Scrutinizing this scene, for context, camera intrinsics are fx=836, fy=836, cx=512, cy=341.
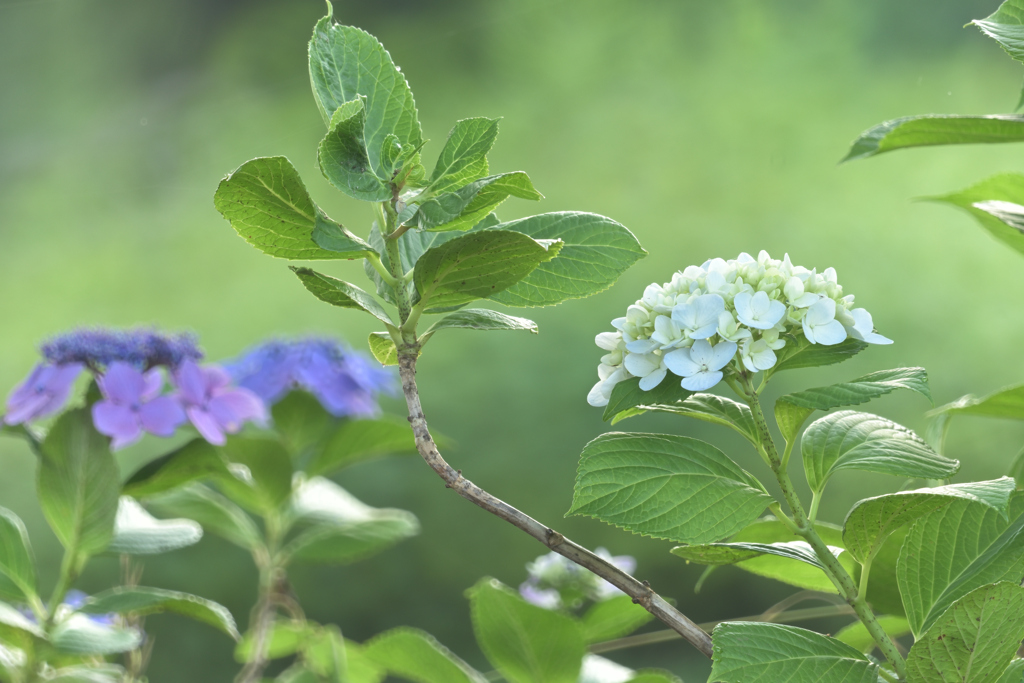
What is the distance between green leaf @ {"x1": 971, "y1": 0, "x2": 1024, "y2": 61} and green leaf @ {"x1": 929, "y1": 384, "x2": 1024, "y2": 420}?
112 mm

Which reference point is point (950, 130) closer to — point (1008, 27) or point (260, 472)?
point (1008, 27)

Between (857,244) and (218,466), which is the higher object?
(857,244)

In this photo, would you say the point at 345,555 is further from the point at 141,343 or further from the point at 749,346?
the point at 749,346

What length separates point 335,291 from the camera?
0.73ft

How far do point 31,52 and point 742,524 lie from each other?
8.58 feet

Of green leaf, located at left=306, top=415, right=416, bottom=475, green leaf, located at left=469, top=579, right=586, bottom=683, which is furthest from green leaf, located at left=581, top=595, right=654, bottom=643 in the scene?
green leaf, located at left=306, top=415, right=416, bottom=475

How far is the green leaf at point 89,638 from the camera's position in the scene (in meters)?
0.39

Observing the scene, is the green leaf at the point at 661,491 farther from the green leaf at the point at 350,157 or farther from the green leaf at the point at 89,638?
the green leaf at the point at 89,638

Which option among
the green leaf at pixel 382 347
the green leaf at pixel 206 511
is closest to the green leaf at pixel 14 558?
the green leaf at pixel 206 511

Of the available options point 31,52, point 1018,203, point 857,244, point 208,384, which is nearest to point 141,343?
point 208,384

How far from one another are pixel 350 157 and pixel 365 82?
34 mm

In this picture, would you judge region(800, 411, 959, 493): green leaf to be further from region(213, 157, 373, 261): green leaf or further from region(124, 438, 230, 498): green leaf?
region(124, 438, 230, 498): green leaf

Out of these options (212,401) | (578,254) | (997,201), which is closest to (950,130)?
(997,201)

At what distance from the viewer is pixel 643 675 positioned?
35 centimetres
